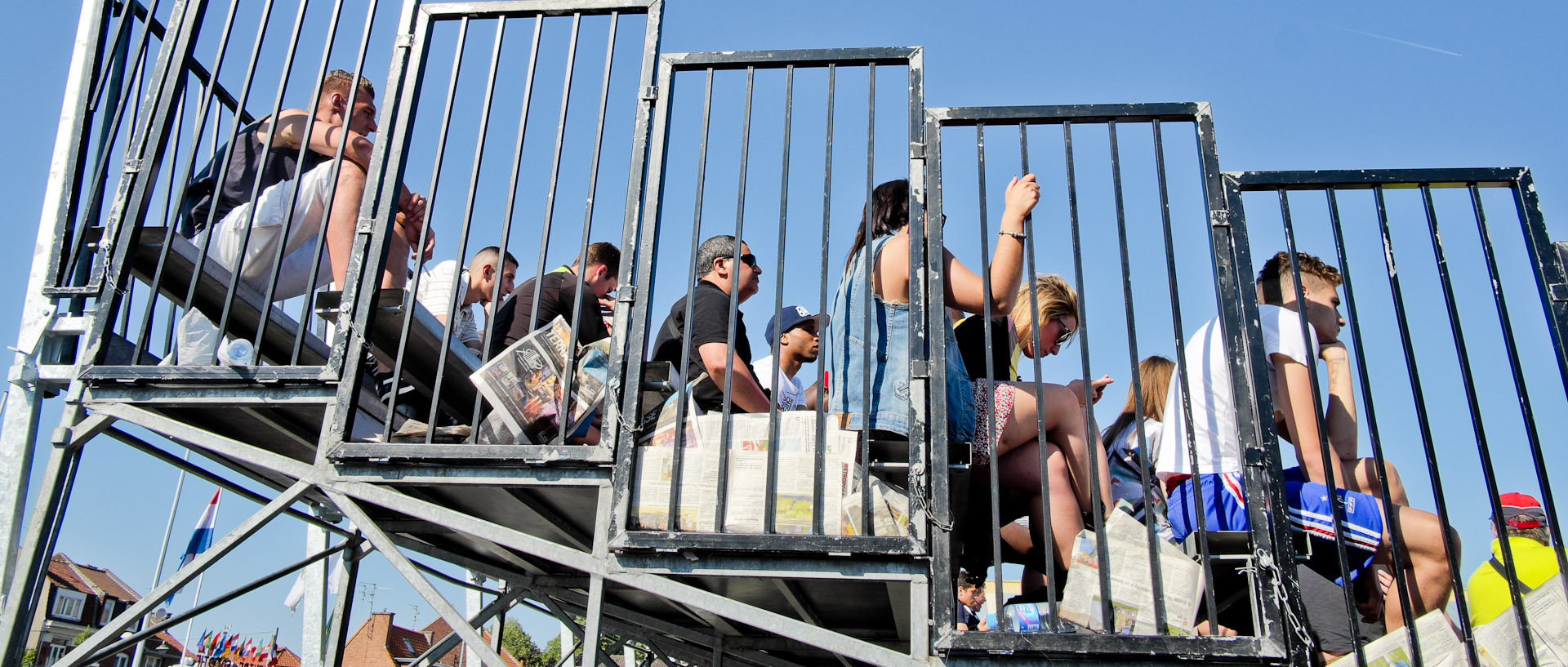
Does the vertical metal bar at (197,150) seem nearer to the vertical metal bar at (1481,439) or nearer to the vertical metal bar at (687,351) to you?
the vertical metal bar at (687,351)

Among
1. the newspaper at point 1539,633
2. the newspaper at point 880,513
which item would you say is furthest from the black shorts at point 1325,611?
the newspaper at point 880,513

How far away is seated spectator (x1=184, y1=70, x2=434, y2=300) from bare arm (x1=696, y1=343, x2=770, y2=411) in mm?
1125

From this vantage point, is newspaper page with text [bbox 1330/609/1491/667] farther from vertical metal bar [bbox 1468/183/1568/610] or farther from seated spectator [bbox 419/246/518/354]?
seated spectator [bbox 419/246/518/354]

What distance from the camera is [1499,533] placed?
107 inches

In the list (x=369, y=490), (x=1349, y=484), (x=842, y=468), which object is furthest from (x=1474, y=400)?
(x=369, y=490)

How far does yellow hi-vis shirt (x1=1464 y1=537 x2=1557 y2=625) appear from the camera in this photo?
3557mm

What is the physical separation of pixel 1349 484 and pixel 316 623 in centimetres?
529

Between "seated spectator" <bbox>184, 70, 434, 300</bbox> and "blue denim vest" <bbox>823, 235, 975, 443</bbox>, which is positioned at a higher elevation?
"seated spectator" <bbox>184, 70, 434, 300</bbox>

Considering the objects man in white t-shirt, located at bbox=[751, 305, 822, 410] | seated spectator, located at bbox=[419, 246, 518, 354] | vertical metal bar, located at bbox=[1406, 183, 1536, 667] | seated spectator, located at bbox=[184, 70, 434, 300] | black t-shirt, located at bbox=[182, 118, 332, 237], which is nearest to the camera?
vertical metal bar, located at bbox=[1406, 183, 1536, 667]

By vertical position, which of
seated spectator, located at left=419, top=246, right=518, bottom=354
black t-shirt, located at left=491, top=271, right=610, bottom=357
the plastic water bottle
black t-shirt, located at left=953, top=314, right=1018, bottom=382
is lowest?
the plastic water bottle

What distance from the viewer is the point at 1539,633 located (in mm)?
2904

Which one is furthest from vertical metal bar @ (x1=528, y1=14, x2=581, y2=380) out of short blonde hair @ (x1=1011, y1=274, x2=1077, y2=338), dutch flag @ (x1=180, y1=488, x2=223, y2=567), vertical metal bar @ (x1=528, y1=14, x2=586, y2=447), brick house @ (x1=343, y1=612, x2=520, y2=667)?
brick house @ (x1=343, y1=612, x2=520, y2=667)

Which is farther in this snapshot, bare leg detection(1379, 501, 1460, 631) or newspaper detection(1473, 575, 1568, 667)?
bare leg detection(1379, 501, 1460, 631)

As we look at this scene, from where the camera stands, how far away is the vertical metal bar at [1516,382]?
2709 mm
